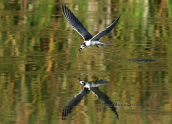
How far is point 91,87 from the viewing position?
247 inches

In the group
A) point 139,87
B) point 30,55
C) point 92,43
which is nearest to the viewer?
point 139,87

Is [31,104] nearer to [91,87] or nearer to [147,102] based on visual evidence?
[91,87]

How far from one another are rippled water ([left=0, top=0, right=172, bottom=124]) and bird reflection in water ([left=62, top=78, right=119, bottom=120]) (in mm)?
40

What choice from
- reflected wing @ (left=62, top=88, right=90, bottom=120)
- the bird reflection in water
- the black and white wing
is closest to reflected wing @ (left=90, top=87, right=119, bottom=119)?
the bird reflection in water

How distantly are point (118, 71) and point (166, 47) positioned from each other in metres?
2.09

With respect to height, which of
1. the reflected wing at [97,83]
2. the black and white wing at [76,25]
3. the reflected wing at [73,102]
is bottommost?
the reflected wing at [73,102]

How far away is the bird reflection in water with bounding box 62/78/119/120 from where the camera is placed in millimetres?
5316

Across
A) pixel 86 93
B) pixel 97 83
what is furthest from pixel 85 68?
pixel 86 93

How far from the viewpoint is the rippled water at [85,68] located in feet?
17.1

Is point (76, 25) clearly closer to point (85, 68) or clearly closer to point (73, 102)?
point (85, 68)

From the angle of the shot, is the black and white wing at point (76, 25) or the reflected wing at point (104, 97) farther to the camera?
the black and white wing at point (76, 25)

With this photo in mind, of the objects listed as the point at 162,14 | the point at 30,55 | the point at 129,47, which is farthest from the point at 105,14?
the point at 30,55

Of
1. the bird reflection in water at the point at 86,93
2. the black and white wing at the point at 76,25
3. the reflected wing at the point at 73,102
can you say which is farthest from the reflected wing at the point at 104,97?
the black and white wing at the point at 76,25

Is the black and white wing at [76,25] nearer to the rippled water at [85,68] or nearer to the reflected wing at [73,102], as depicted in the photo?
the rippled water at [85,68]
